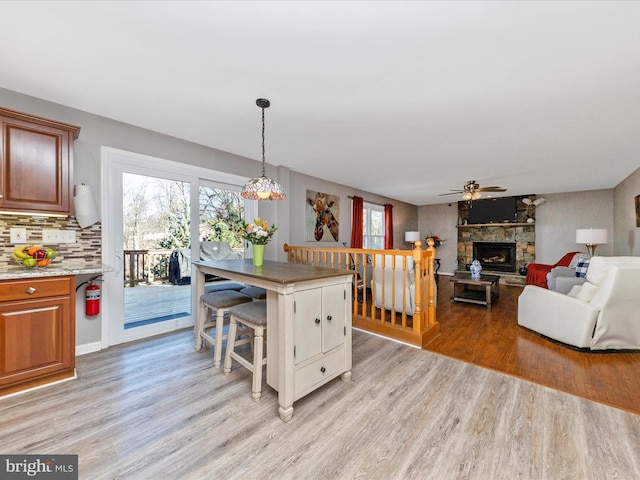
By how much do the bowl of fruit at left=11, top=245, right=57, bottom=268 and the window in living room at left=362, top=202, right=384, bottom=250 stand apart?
5.62 m

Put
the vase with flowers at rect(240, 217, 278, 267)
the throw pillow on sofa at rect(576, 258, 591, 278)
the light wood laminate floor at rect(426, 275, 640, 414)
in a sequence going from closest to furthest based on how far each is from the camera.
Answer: the light wood laminate floor at rect(426, 275, 640, 414) → the vase with flowers at rect(240, 217, 278, 267) → the throw pillow on sofa at rect(576, 258, 591, 278)

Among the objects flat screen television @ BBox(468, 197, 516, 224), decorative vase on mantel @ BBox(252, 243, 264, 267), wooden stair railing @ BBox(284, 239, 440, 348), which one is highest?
flat screen television @ BBox(468, 197, 516, 224)

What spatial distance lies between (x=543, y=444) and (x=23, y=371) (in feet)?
10.9

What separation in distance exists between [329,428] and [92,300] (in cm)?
245

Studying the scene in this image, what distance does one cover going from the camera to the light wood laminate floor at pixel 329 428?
4.23 feet

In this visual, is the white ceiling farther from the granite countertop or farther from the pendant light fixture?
the granite countertop

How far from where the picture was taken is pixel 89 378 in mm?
2072

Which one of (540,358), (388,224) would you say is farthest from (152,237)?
(388,224)

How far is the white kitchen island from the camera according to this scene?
1648 mm

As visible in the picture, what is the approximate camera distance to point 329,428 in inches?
61.6

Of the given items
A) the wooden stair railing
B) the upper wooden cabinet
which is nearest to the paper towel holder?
the upper wooden cabinet

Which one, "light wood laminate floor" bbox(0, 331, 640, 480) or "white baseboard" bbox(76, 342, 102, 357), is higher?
"white baseboard" bbox(76, 342, 102, 357)

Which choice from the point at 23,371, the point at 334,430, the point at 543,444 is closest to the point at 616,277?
the point at 543,444

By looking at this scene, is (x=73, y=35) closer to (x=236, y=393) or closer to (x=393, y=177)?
(x=236, y=393)
